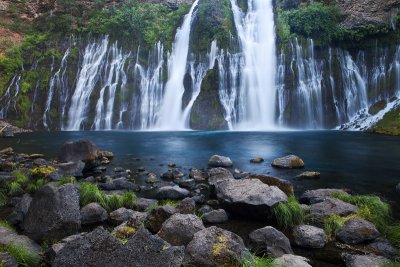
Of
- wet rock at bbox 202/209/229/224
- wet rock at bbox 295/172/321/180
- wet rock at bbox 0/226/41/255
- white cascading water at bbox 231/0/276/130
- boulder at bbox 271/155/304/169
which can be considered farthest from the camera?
white cascading water at bbox 231/0/276/130

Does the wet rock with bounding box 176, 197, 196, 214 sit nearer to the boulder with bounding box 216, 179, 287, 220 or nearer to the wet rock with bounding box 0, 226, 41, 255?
the boulder with bounding box 216, 179, 287, 220

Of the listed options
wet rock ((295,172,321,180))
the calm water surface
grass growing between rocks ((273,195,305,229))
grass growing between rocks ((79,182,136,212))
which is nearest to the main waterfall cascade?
the calm water surface

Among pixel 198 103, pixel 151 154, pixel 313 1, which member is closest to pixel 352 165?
pixel 151 154

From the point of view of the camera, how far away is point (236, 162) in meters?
17.2

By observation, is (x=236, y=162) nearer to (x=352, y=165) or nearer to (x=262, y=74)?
(x=352, y=165)

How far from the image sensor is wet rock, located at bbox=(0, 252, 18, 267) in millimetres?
5086

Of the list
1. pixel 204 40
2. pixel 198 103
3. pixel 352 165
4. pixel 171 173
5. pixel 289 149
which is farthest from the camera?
pixel 204 40

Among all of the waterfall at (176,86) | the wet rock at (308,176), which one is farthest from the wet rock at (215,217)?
the waterfall at (176,86)

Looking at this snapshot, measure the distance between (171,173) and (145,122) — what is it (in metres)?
24.9

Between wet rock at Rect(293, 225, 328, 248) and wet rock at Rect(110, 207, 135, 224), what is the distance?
Answer: 3.93m

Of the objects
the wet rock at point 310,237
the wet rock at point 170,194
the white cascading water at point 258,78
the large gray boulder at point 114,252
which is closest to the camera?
the large gray boulder at point 114,252

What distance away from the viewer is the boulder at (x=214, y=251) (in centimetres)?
545

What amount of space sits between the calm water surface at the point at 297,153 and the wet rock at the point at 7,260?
28.9ft

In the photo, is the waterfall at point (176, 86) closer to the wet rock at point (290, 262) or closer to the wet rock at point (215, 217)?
the wet rock at point (215, 217)
